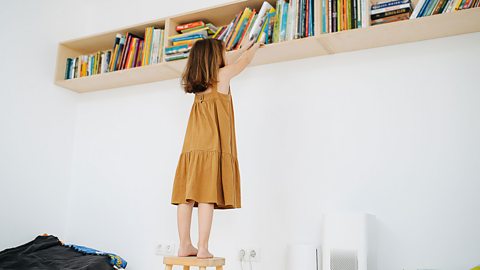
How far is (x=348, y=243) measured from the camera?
235 cm

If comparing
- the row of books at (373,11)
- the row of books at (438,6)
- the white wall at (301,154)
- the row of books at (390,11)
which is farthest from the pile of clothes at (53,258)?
the row of books at (438,6)

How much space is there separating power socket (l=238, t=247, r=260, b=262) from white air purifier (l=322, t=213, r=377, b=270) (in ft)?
2.02

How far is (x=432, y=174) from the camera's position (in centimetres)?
254

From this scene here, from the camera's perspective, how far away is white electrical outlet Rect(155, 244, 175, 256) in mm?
3225

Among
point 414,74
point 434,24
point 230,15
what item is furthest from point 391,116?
point 230,15

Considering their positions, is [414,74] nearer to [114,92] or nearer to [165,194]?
[165,194]

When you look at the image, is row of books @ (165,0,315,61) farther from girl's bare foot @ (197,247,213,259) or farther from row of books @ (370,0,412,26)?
girl's bare foot @ (197,247,213,259)

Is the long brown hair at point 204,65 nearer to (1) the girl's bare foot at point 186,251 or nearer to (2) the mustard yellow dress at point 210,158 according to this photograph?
(2) the mustard yellow dress at point 210,158

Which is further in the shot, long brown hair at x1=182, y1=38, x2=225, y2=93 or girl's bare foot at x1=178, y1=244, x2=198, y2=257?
long brown hair at x1=182, y1=38, x2=225, y2=93

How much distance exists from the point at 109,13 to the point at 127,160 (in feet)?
4.32

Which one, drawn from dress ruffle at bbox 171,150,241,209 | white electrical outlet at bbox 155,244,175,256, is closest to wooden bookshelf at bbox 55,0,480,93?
dress ruffle at bbox 171,150,241,209

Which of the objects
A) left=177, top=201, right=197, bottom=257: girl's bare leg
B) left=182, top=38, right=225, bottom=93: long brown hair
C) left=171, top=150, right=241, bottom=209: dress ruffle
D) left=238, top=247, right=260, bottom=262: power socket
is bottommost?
left=238, top=247, right=260, bottom=262: power socket

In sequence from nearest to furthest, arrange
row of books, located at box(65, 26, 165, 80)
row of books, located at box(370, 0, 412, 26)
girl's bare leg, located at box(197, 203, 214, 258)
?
girl's bare leg, located at box(197, 203, 214, 258)
row of books, located at box(370, 0, 412, 26)
row of books, located at box(65, 26, 165, 80)

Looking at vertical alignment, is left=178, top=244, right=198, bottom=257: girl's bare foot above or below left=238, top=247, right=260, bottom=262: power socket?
above
